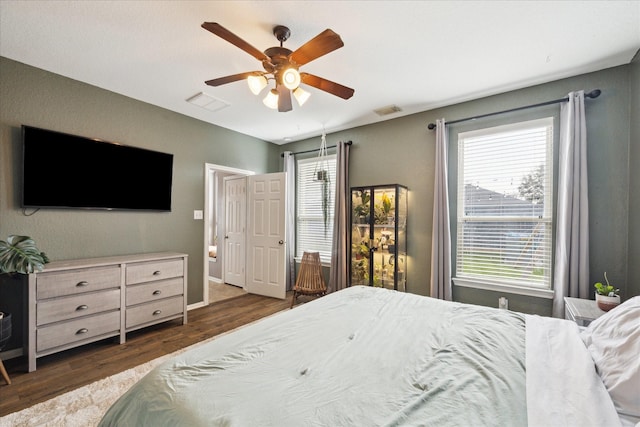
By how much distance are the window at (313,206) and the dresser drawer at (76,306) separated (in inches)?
110

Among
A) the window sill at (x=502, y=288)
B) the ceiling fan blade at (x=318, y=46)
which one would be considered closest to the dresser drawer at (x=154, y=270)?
the ceiling fan blade at (x=318, y=46)

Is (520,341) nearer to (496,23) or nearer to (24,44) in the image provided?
(496,23)

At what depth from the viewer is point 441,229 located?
3295 mm

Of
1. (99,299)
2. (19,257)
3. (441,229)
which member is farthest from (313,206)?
(19,257)

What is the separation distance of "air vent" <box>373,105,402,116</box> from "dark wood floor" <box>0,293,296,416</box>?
10.1 feet

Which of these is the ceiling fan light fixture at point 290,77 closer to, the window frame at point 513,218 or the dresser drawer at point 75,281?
the window frame at point 513,218

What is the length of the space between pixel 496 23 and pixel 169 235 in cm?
411

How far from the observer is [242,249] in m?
5.02

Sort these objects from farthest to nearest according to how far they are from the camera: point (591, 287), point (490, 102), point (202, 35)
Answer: point (490, 102) → point (591, 287) → point (202, 35)

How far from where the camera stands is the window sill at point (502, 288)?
280 cm

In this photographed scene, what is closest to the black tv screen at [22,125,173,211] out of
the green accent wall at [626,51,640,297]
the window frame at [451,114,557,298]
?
the window frame at [451,114,557,298]

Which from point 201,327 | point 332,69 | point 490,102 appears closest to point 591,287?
point 490,102

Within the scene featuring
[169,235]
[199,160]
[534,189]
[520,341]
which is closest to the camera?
[520,341]

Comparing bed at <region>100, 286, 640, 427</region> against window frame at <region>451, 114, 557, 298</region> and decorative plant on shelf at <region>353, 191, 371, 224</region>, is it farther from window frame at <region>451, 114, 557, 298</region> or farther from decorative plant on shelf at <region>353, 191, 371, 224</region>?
decorative plant on shelf at <region>353, 191, 371, 224</region>
